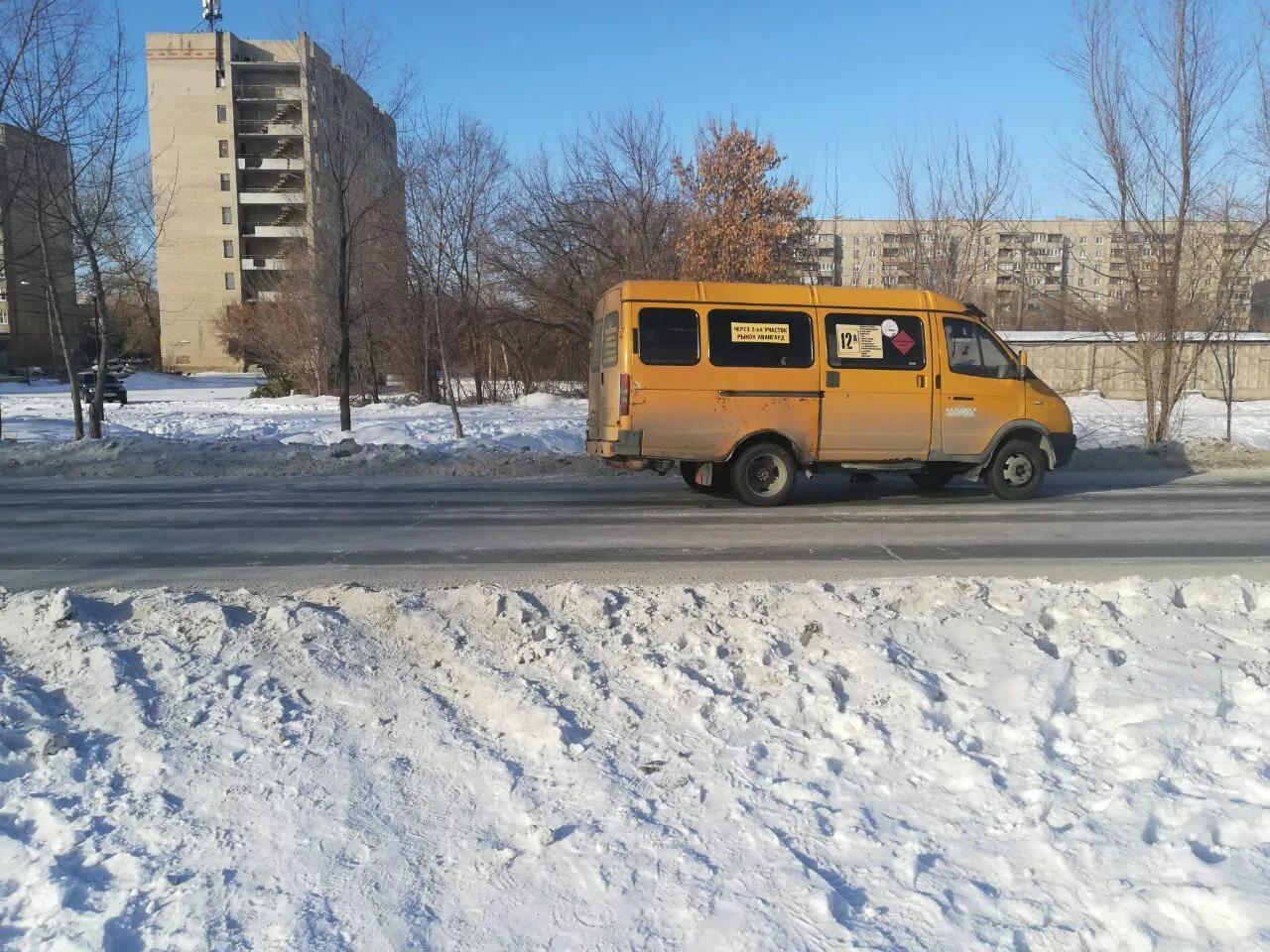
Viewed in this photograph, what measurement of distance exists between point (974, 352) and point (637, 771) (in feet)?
29.4

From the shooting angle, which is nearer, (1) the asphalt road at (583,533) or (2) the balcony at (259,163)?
(1) the asphalt road at (583,533)

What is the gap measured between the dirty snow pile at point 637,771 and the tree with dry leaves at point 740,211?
2317 centimetres

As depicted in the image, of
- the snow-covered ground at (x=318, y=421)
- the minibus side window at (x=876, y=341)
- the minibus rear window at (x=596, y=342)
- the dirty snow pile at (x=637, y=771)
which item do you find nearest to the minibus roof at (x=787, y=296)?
the minibus side window at (x=876, y=341)

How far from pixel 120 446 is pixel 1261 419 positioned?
28.5m

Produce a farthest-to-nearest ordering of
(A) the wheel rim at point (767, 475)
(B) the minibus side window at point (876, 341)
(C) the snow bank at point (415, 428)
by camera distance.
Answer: (C) the snow bank at point (415, 428) → (A) the wheel rim at point (767, 475) → (B) the minibus side window at point (876, 341)

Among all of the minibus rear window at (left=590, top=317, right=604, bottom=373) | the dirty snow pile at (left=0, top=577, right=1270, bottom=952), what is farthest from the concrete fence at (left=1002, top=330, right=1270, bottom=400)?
the dirty snow pile at (left=0, top=577, right=1270, bottom=952)

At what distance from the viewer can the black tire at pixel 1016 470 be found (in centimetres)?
1165

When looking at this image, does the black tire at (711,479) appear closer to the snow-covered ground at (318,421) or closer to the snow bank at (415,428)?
the snow bank at (415,428)

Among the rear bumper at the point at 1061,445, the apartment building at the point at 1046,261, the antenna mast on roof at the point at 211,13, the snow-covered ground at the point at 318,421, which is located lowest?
the rear bumper at the point at 1061,445

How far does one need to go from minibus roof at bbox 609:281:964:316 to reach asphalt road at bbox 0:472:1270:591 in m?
2.48

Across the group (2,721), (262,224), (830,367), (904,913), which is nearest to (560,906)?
(904,913)

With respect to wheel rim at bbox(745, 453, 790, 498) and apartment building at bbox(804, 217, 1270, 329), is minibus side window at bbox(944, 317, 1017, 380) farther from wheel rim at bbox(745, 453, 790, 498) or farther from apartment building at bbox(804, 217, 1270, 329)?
apartment building at bbox(804, 217, 1270, 329)

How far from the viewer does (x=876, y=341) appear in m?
11.0

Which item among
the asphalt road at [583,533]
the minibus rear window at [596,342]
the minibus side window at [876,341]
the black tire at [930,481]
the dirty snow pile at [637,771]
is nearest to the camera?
the dirty snow pile at [637,771]
